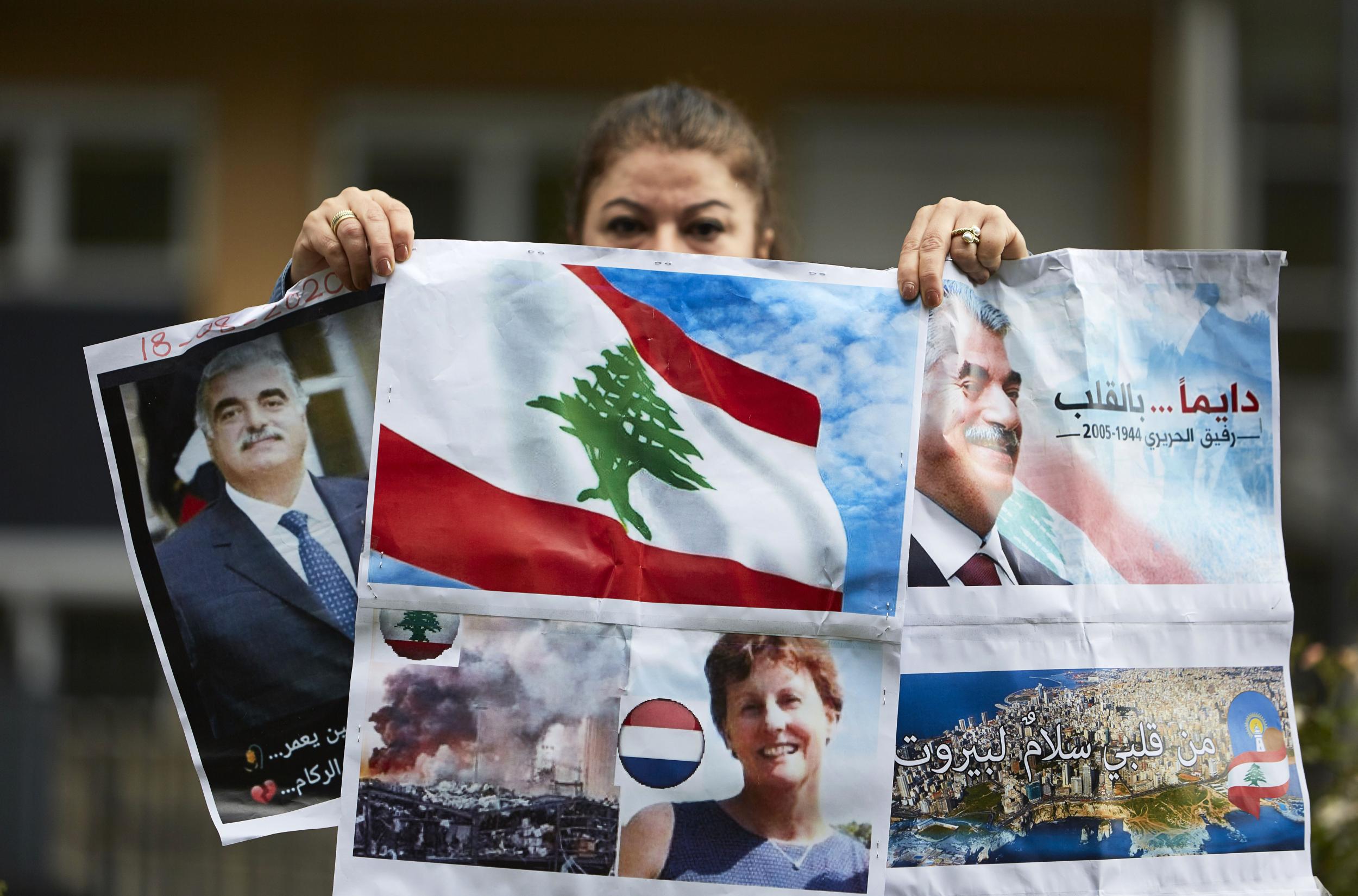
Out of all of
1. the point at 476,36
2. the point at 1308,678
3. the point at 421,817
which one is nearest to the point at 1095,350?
the point at 421,817

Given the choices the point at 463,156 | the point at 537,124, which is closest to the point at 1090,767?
the point at 537,124

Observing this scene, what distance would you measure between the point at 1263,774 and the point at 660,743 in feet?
2.69

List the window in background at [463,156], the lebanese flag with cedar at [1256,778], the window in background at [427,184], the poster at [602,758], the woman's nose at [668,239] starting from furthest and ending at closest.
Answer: the window in background at [427,184], the window in background at [463,156], the woman's nose at [668,239], the lebanese flag with cedar at [1256,778], the poster at [602,758]

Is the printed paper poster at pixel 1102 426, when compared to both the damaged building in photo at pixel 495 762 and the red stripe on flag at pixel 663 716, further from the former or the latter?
the damaged building in photo at pixel 495 762

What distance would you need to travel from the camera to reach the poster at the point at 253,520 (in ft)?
5.16

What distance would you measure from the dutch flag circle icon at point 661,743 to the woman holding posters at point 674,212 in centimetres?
64

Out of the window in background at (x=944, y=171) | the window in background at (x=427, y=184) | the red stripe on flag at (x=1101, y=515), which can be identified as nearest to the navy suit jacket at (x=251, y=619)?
the red stripe on flag at (x=1101, y=515)

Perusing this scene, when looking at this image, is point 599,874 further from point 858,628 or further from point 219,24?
point 219,24

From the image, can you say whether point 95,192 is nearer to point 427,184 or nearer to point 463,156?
point 427,184

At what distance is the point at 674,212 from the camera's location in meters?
2.03

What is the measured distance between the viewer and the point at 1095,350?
1667 mm

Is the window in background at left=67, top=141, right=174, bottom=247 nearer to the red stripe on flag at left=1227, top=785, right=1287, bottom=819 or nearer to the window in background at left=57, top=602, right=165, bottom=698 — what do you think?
the window in background at left=57, top=602, right=165, bottom=698

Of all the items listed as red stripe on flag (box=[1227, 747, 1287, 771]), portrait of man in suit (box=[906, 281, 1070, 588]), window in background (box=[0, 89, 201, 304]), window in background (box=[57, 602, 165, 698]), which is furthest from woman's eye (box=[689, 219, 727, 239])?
window in background (box=[0, 89, 201, 304])

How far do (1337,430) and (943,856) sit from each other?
19.6 ft
